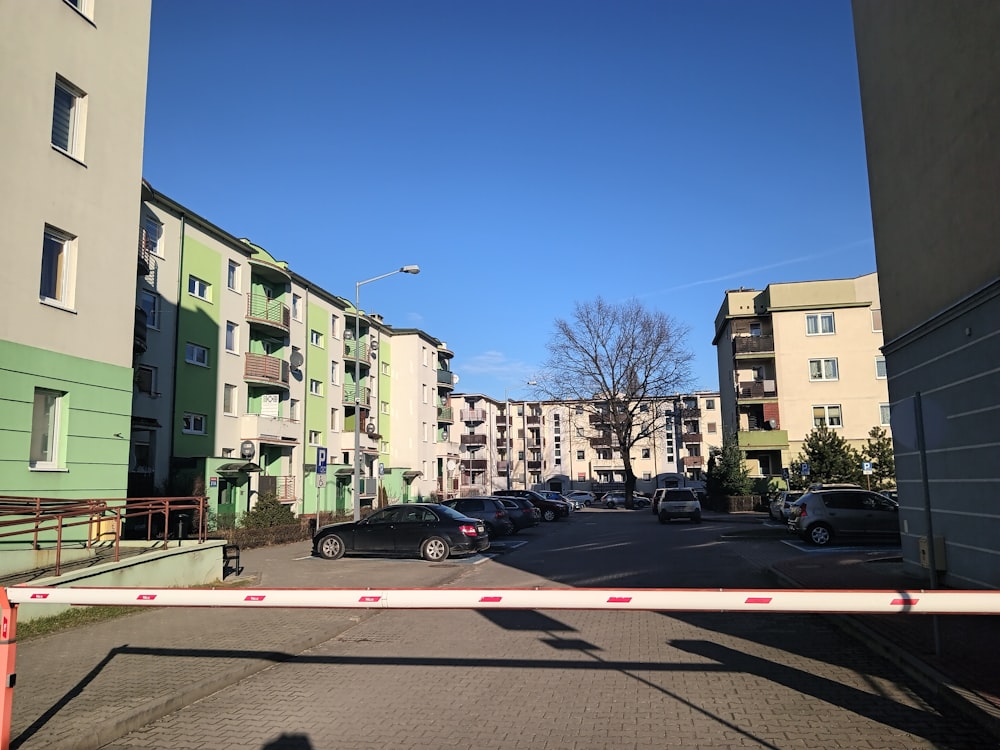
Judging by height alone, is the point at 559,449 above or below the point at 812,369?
below

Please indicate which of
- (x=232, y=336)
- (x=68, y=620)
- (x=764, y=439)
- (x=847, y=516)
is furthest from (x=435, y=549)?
(x=764, y=439)

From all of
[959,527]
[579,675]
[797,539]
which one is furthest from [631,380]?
[579,675]

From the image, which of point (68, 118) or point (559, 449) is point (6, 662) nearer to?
point (68, 118)

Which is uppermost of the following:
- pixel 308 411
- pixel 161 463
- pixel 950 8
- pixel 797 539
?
pixel 950 8

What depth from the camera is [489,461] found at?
96562mm

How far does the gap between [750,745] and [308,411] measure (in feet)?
119

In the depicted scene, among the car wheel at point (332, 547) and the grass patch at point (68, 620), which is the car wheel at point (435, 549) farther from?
the grass patch at point (68, 620)

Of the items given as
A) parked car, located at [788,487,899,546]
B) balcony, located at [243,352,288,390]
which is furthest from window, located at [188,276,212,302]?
parked car, located at [788,487,899,546]

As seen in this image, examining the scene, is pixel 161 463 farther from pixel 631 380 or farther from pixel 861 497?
pixel 631 380

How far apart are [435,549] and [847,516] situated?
10770 millimetres

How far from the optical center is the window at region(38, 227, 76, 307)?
13102mm

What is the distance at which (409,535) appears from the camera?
18469 millimetres

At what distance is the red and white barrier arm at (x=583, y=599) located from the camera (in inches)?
186

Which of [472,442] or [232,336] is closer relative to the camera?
[232,336]
